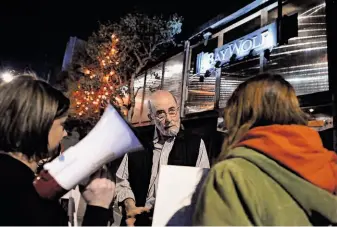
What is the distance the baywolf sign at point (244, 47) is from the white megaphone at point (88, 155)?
6014mm

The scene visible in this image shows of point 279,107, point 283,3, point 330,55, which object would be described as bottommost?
point 279,107

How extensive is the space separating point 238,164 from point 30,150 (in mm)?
1031

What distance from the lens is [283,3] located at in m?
6.98

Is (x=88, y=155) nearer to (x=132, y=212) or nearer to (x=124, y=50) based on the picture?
(x=132, y=212)

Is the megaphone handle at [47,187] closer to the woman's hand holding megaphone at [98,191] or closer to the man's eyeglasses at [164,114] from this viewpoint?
the woman's hand holding megaphone at [98,191]

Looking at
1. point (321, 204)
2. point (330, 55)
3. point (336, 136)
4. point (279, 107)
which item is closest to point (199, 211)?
point (321, 204)

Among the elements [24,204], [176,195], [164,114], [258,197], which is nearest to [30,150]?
[24,204]

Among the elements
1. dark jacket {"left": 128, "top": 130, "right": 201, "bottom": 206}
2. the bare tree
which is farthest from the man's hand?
the bare tree

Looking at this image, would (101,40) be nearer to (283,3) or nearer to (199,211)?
(283,3)

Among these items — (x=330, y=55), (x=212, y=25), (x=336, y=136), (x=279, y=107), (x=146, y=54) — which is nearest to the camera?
(x=279, y=107)

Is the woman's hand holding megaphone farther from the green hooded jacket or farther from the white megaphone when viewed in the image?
the green hooded jacket

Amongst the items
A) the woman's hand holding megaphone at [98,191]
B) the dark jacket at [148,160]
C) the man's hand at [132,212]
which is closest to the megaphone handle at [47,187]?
the woman's hand holding megaphone at [98,191]

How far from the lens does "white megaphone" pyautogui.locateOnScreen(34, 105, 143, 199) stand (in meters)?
1.25

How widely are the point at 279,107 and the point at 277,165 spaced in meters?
0.31
